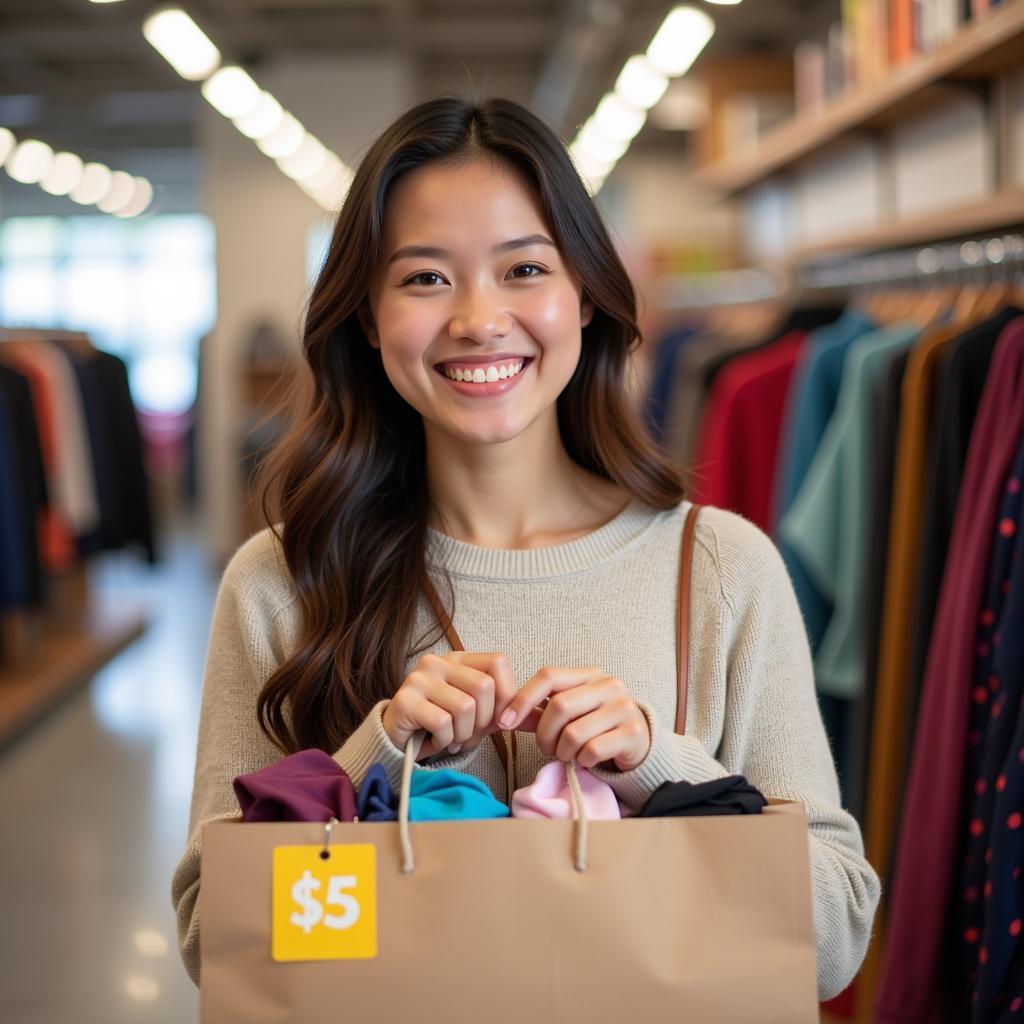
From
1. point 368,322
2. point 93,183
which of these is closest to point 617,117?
point 368,322

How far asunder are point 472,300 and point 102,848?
3.37 metres

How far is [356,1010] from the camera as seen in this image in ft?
3.61

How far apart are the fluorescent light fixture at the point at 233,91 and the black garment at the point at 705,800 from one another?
17.4 ft

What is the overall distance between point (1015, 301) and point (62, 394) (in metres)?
5.08

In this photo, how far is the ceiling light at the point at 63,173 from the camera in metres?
10.7

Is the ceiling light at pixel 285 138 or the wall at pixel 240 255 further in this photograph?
the wall at pixel 240 255

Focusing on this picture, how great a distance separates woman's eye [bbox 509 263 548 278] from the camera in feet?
4.88

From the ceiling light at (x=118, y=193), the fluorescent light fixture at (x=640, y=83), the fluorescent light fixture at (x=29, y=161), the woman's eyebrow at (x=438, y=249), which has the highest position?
the ceiling light at (x=118, y=193)

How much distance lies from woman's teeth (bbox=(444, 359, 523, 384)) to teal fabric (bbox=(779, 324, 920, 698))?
A: 3.88ft

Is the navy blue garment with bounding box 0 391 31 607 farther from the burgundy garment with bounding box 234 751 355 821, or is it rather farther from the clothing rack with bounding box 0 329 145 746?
the burgundy garment with bounding box 234 751 355 821

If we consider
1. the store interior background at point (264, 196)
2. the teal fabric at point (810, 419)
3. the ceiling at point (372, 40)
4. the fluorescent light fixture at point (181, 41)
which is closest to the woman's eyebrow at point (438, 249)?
the store interior background at point (264, 196)

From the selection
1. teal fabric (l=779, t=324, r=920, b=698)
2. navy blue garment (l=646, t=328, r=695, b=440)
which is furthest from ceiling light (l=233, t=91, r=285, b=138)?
teal fabric (l=779, t=324, r=920, b=698)

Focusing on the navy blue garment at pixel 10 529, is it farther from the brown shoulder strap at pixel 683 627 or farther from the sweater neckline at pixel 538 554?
the brown shoulder strap at pixel 683 627

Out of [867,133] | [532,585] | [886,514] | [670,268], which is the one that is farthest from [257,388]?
[532,585]
